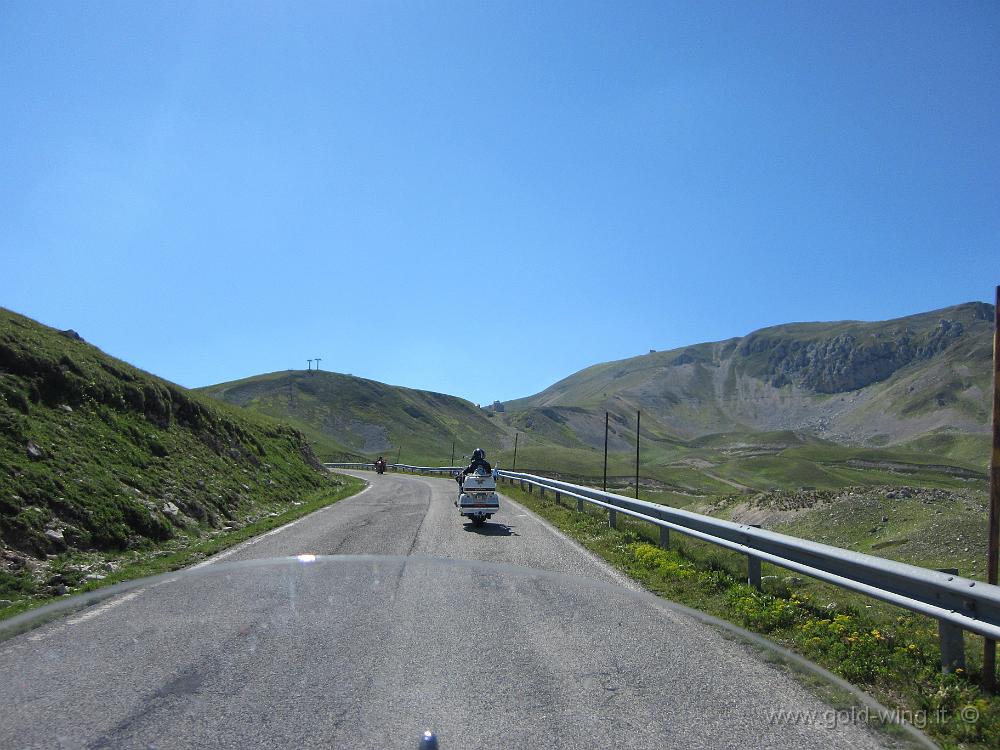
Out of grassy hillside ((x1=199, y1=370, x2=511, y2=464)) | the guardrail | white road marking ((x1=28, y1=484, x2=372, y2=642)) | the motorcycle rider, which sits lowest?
white road marking ((x1=28, y1=484, x2=372, y2=642))

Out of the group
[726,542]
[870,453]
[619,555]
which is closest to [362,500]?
[619,555]

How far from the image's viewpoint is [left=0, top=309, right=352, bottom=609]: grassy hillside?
395 inches

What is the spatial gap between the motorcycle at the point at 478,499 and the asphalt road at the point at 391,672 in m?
7.82

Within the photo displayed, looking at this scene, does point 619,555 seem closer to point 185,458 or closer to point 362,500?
point 185,458

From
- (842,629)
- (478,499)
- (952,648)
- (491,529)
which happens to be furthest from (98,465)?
(952,648)

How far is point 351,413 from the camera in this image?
16862cm

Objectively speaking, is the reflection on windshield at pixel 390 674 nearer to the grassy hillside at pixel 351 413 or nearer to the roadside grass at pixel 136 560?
the roadside grass at pixel 136 560

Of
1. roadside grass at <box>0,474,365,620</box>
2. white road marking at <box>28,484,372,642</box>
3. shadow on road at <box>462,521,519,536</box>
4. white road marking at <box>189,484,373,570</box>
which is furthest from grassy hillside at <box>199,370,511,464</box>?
white road marking at <box>28,484,372,642</box>

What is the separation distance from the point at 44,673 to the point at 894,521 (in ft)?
84.6

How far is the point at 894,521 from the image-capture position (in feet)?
77.7

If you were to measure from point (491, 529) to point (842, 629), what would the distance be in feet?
34.0

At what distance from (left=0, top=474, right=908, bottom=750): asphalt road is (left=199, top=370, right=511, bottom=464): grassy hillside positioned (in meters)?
124

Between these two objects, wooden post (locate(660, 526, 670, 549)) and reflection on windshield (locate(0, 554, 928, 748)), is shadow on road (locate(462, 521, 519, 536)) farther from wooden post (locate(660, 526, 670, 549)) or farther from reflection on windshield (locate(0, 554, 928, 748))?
reflection on windshield (locate(0, 554, 928, 748))

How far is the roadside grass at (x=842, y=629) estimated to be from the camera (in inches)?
180
